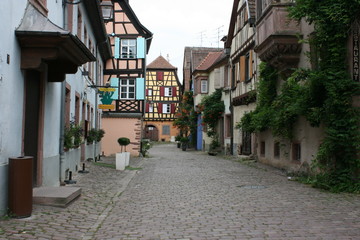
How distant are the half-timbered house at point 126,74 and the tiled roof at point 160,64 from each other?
33.1 meters

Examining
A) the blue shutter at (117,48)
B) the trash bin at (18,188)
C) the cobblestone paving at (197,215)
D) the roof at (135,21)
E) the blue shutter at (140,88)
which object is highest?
the roof at (135,21)

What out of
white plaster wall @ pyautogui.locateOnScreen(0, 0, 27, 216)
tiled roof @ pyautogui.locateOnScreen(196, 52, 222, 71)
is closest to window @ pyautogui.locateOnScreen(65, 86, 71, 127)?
white plaster wall @ pyautogui.locateOnScreen(0, 0, 27, 216)

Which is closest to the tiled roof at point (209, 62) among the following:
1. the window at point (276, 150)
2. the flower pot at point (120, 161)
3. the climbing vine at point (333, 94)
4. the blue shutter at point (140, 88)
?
the blue shutter at point (140, 88)

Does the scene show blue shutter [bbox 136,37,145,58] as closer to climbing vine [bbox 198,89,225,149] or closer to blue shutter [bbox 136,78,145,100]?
blue shutter [bbox 136,78,145,100]

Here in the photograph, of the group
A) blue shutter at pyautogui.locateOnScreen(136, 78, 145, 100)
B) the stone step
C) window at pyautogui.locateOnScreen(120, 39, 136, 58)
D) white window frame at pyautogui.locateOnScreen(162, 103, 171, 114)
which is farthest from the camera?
white window frame at pyautogui.locateOnScreen(162, 103, 171, 114)

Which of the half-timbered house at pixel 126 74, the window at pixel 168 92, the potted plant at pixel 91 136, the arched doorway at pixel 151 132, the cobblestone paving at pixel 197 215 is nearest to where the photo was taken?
the cobblestone paving at pixel 197 215

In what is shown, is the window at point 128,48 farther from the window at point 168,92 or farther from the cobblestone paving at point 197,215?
the window at point 168,92

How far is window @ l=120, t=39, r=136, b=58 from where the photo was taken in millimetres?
28188

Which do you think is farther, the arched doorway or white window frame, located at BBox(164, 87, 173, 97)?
the arched doorway

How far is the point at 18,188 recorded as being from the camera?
255 inches

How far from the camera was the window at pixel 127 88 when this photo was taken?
28047 mm

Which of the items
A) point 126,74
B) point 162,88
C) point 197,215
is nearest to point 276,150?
point 197,215

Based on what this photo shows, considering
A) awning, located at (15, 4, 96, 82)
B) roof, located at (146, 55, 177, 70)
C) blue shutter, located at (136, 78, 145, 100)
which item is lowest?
awning, located at (15, 4, 96, 82)

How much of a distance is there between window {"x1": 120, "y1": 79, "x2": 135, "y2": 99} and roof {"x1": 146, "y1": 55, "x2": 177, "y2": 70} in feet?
110
